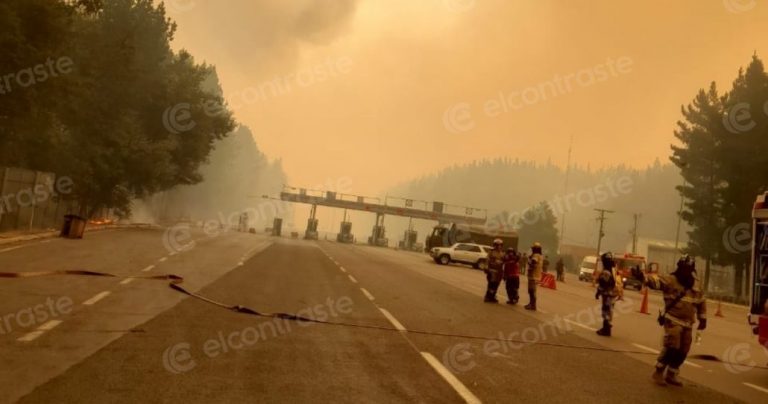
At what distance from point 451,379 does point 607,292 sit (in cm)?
731

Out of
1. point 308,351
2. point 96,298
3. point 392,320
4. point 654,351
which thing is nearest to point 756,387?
point 654,351

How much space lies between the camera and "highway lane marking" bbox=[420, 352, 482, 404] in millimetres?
5970

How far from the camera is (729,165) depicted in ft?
154

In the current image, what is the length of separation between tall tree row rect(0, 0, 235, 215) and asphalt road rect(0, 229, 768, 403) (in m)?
13.4

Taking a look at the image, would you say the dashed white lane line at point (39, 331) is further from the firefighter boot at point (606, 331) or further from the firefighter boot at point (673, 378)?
the firefighter boot at point (606, 331)

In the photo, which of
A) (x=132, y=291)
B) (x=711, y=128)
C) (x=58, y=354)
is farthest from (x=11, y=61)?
(x=711, y=128)

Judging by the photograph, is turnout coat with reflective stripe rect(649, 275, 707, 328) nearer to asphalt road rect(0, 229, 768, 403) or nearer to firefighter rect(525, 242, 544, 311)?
asphalt road rect(0, 229, 768, 403)

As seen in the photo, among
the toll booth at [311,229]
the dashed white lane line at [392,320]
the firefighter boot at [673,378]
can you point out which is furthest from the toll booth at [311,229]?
the firefighter boot at [673,378]

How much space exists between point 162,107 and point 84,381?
38.7m

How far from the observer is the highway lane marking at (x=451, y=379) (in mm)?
5970

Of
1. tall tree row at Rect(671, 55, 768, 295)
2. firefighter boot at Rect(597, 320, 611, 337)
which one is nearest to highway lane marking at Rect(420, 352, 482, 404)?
firefighter boot at Rect(597, 320, 611, 337)

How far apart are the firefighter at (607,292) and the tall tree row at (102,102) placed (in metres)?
23.0

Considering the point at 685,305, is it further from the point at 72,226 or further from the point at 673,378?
the point at 72,226

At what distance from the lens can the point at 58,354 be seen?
21.4 ft
